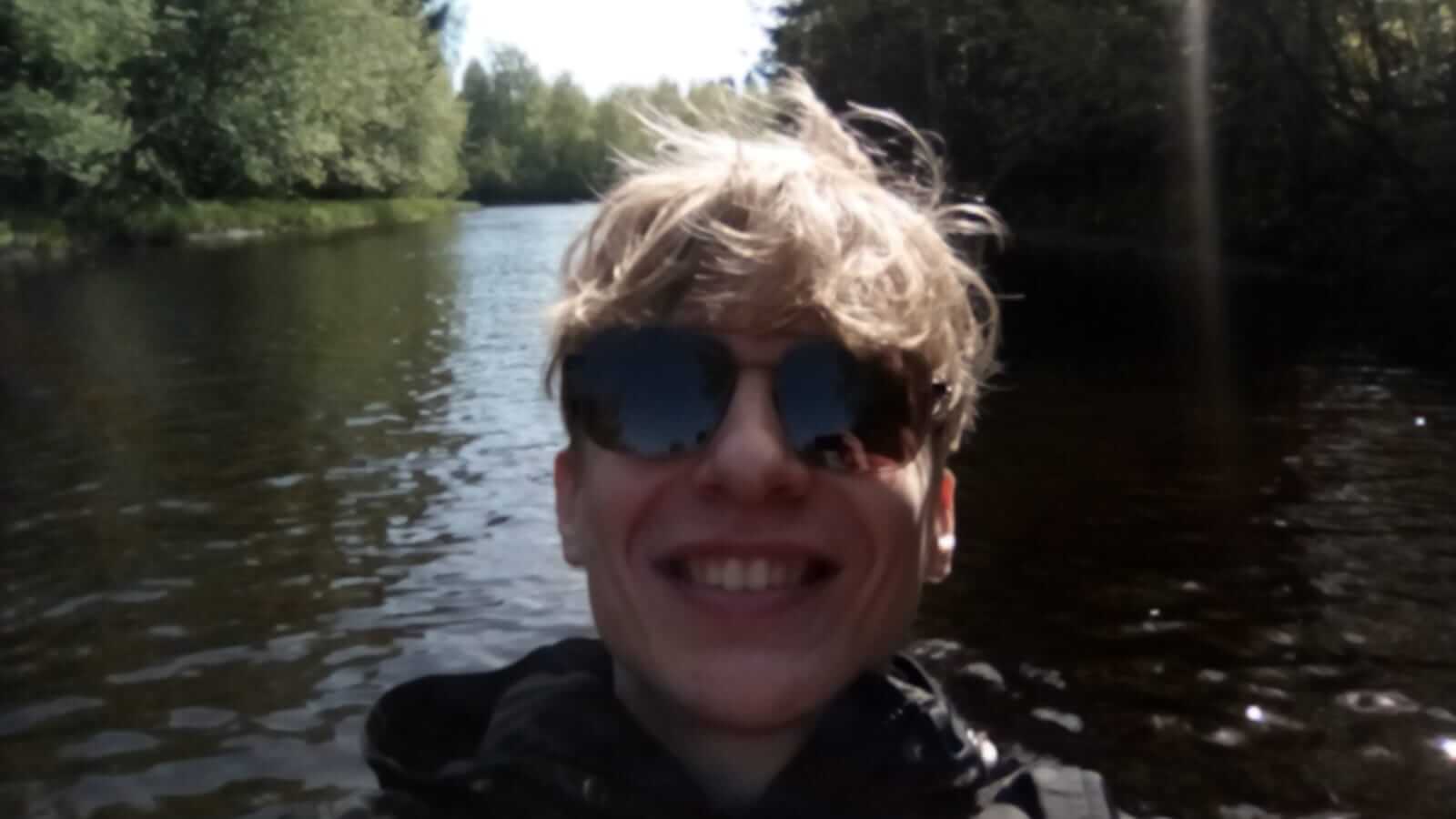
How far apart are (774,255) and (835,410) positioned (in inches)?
9.2

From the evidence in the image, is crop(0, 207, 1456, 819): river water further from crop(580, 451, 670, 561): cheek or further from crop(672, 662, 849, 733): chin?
crop(672, 662, 849, 733): chin

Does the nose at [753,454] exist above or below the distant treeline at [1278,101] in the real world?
below

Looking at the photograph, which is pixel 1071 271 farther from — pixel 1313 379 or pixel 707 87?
pixel 707 87

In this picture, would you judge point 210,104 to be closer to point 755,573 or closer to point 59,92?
point 59,92

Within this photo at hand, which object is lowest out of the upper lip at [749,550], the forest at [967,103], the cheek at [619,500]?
the upper lip at [749,550]

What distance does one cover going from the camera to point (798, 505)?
2.08m

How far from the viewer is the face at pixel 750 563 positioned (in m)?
2.05

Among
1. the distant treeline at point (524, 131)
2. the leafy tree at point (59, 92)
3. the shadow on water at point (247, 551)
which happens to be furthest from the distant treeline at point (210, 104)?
the distant treeline at point (524, 131)

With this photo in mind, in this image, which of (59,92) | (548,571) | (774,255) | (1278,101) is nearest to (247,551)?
(548,571)

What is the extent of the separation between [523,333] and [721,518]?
1858 cm

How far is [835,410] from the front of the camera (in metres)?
2.03

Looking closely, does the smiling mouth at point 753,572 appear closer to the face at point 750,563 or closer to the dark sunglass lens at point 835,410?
the face at point 750,563

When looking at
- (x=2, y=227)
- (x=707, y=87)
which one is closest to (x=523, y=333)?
(x=707, y=87)

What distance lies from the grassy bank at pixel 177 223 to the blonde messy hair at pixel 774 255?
1493 inches
